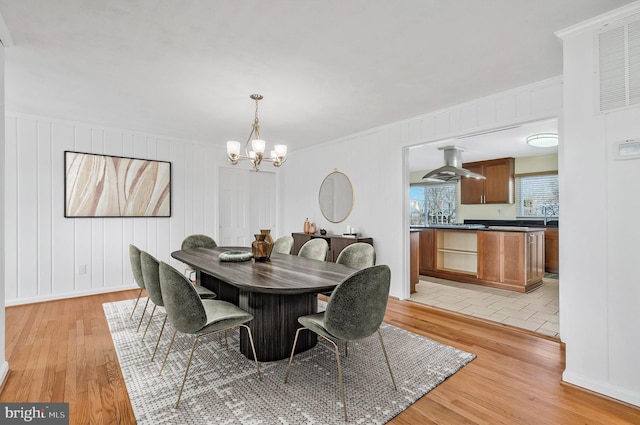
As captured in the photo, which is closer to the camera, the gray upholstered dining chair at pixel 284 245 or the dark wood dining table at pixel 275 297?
the dark wood dining table at pixel 275 297

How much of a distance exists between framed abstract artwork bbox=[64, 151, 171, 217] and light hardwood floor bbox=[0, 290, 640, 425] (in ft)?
5.32

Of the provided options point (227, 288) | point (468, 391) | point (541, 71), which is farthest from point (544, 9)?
point (227, 288)

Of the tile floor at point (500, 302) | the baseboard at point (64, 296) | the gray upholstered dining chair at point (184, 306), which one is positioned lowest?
the tile floor at point (500, 302)

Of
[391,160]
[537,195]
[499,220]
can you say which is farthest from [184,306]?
[537,195]

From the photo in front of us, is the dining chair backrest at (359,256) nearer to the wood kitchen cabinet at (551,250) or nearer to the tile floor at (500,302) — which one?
the tile floor at (500,302)

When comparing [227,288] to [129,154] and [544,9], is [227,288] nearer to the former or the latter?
[129,154]

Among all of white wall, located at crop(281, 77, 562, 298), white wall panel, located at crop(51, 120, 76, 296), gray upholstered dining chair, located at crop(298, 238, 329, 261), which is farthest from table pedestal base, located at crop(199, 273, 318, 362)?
white wall panel, located at crop(51, 120, 76, 296)

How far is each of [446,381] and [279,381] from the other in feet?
3.80

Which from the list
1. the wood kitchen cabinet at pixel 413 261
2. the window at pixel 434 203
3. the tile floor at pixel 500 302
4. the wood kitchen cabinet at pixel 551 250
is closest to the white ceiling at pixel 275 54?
the wood kitchen cabinet at pixel 413 261

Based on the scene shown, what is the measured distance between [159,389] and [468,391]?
202 centimetres

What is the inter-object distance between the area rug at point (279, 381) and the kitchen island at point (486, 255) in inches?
109

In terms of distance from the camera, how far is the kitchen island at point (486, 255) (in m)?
4.81

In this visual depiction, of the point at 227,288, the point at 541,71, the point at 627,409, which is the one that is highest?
the point at 541,71

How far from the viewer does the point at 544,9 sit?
6.52 feet
